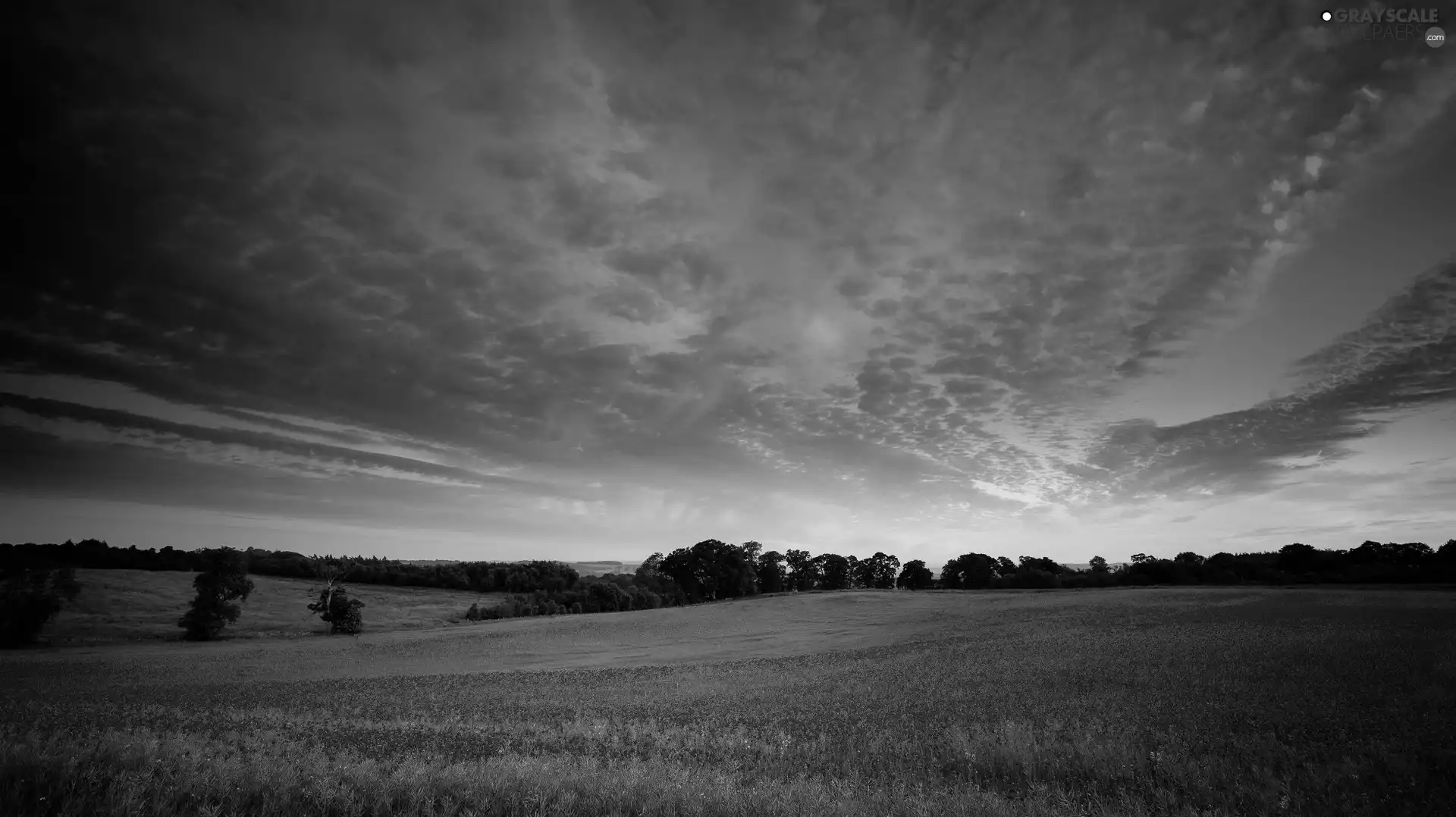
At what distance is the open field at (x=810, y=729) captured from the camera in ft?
22.9

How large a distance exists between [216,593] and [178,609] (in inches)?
599

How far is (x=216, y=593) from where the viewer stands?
2277 inches

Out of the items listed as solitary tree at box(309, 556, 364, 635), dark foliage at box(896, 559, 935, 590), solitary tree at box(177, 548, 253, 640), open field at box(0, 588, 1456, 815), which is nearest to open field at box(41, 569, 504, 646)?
solitary tree at box(309, 556, 364, 635)

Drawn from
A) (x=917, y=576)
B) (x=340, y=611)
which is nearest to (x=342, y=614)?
(x=340, y=611)

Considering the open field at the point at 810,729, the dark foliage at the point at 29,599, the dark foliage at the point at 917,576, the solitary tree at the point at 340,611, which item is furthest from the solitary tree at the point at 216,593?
the dark foliage at the point at 917,576

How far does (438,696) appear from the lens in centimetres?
2286

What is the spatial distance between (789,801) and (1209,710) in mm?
12189

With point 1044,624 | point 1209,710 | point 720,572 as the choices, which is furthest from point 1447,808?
point 720,572

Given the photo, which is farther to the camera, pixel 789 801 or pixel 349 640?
pixel 349 640

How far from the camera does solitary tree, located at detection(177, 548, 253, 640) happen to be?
55.8 metres

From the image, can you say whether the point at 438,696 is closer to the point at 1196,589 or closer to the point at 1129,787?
the point at 1129,787

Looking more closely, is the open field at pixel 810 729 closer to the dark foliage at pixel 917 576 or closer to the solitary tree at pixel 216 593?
the solitary tree at pixel 216 593

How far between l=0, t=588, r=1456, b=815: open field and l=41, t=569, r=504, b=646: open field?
23068mm

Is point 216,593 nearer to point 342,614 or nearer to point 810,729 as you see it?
point 342,614
